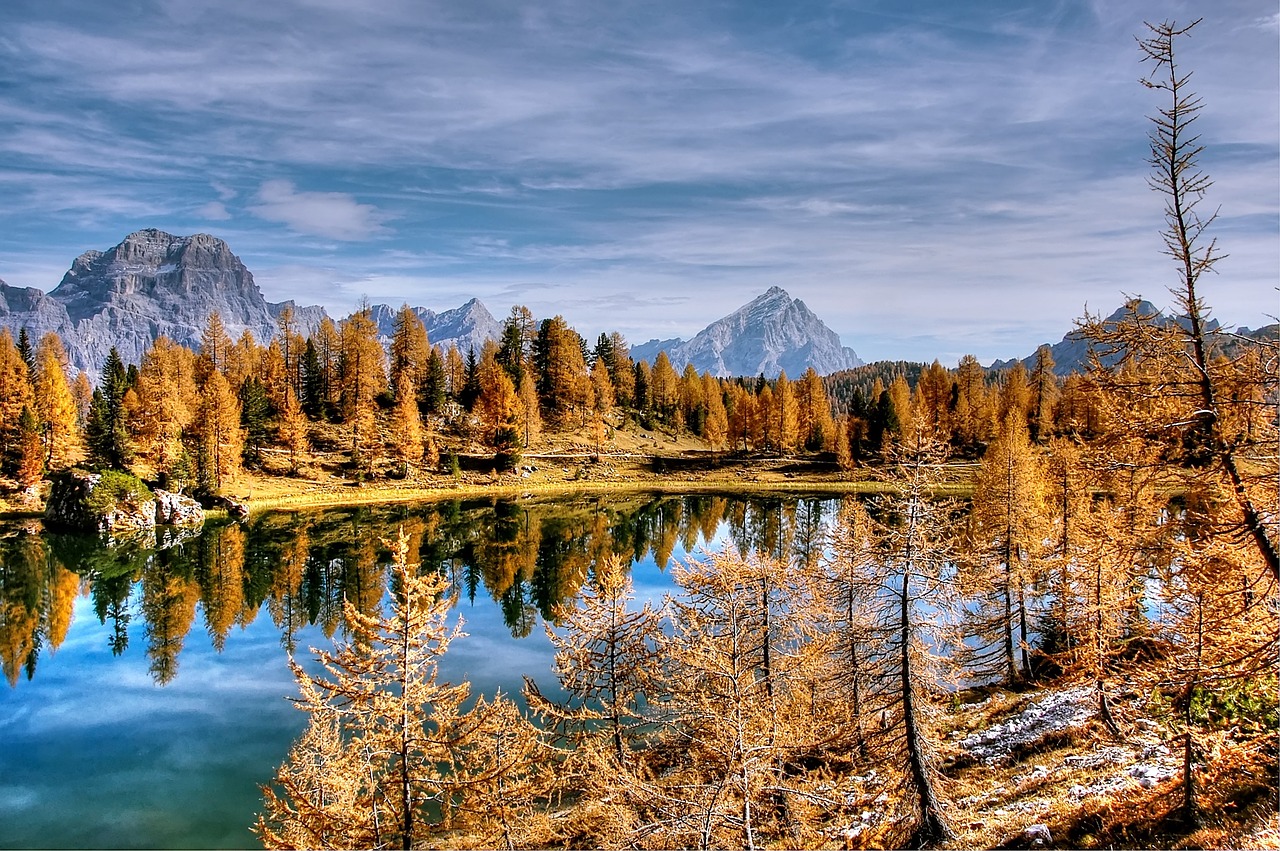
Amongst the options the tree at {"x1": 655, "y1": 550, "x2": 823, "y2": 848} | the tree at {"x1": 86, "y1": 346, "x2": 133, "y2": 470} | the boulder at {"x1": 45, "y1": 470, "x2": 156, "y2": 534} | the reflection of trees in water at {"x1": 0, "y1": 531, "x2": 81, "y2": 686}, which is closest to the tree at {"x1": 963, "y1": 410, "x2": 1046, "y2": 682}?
the tree at {"x1": 655, "y1": 550, "x2": 823, "y2": 848}

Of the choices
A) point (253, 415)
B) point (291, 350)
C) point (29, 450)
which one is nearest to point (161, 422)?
point (29, 450)

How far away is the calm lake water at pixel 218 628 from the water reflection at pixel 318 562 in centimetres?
20

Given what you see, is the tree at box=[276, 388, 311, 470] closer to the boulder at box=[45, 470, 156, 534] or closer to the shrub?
the shrub

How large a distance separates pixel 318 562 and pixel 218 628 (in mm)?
11839

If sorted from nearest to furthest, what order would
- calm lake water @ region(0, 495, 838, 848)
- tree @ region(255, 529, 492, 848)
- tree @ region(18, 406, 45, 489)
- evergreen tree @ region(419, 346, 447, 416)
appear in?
tree @ region(255, 529, 492, 848), calm lake water @ region(0, 495, 838, 848), tree @ region(18, 406, 45, 489), evergreen tree @ region(419, 346, 447, 416)

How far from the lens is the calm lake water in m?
21.7

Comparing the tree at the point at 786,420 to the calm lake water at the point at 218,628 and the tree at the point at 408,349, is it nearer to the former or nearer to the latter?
the calm lake water at the point at 218,628

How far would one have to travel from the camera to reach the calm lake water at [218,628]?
71.1 feet

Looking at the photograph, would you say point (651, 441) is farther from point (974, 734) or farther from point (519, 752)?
point (519, 752)

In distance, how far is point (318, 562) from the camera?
50.5 m

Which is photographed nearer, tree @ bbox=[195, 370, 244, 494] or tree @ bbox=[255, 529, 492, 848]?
tree @ bbox=[255, 529, 492, 848]

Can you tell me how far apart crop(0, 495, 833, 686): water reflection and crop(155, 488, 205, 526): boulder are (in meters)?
4.74

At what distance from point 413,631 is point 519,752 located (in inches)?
151

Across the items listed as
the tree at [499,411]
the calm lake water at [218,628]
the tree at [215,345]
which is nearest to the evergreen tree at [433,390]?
the tree at [499,411]
